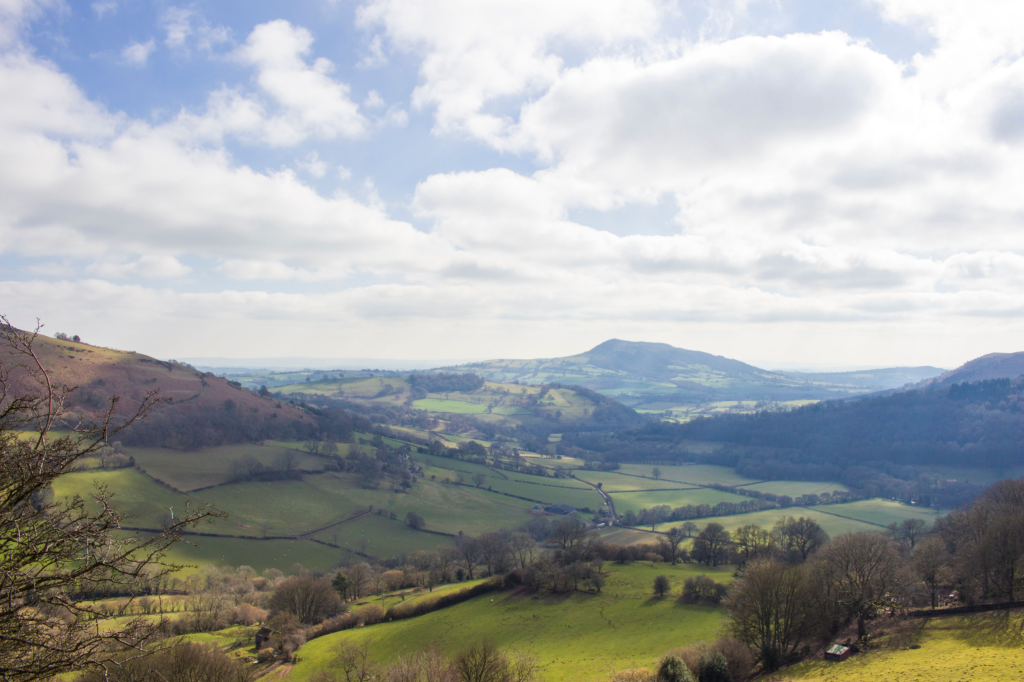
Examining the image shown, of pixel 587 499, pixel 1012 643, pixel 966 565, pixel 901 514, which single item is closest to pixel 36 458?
pixel 1012 643

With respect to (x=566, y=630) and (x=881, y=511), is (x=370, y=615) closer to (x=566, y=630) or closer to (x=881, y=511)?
(x=566, y=630)

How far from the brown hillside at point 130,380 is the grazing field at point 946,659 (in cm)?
14427

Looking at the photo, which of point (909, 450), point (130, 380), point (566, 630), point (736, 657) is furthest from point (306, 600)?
point (909, 450)

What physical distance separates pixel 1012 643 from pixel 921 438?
189233 millimetres

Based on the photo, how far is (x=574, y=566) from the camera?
2479 inches

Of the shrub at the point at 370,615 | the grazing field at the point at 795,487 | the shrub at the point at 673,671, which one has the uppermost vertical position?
the shrub at the point at 673,671

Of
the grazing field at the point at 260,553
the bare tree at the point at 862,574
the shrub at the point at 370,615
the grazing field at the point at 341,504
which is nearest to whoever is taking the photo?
the bare tree at the point at 862,574

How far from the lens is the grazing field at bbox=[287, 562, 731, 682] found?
44.0m

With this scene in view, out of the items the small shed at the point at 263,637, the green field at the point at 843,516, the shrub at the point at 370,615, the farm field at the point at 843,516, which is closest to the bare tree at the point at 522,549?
the shrub at the point at 370,615

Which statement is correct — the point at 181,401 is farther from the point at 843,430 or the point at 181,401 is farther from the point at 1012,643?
the point at 843,430

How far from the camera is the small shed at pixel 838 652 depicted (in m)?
36.5

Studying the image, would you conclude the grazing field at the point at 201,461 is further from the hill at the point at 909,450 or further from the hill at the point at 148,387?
the hill at the point at 909,450

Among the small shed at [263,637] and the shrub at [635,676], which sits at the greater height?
the shrub at [635,676]

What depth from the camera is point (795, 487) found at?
15062 cm
